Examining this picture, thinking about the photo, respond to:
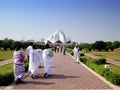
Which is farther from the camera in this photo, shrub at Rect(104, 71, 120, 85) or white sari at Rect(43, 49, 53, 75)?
white sari at Rect(43, 49, 53, 75)

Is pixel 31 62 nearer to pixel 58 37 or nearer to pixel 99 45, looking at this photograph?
pixel 99 45

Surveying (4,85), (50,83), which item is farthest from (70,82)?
(4,85)

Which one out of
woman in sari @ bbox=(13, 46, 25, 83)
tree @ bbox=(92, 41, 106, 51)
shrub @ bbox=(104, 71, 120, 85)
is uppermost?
tree @ bbox=(92, 41, 106, 51)

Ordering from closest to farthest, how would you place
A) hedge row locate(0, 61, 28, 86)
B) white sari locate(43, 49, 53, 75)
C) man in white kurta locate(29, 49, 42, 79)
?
hedge row locate(0, 61, 28, 86) → man in white kurta locate(29, 49, 42, 79) → white sari locate(43, 49, 53, 75)

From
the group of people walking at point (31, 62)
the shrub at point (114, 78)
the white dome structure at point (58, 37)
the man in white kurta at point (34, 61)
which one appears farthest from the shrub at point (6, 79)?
the white dome structure at point (58, 37)

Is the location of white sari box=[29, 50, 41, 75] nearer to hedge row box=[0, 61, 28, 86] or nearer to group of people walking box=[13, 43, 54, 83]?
group of people walking box=[13, 43, 54, 83]

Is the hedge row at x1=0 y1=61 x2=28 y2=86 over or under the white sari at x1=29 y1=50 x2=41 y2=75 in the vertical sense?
under

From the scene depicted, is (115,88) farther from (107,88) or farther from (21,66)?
(21,66)

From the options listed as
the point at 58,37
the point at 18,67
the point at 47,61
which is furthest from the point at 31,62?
the point at 58,37

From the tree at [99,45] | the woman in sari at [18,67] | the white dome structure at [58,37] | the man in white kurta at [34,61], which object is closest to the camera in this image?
the woman in sari at [18,67]

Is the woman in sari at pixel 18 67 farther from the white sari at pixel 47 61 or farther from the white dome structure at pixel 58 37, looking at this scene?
the white dome structure at pixel 58 37

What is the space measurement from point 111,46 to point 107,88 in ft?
183

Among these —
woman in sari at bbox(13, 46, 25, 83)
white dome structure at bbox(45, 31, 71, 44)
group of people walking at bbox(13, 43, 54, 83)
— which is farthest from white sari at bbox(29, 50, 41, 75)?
white dome structure at bbox(45, 31, 71, 44)

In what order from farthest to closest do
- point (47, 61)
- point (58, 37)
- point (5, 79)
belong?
point (58, 37) → point (47, 61) → point (5, 79)
